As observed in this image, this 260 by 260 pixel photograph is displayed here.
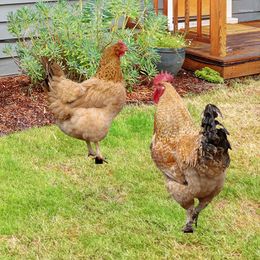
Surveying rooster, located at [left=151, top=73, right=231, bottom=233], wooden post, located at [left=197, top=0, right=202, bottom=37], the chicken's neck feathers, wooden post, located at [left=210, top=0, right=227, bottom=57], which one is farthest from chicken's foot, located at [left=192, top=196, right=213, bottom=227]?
wooden post, located at [left=197, top=0, right=202, bottom=37]

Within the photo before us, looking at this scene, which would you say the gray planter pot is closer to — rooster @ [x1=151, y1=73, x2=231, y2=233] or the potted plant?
the potted plant

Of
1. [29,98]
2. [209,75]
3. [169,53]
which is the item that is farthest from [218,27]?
[29,98]

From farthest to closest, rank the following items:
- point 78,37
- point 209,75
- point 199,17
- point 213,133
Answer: point 199,17 < point 209,75 < point 78,37 < point 213,133

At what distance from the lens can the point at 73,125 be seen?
5141mm

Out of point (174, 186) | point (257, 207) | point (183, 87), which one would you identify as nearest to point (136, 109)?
point (183, 87)

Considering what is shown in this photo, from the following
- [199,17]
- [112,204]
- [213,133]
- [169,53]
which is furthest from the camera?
[199,17]

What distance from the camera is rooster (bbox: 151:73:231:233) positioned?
3.57 m

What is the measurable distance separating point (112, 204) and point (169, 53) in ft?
12.5

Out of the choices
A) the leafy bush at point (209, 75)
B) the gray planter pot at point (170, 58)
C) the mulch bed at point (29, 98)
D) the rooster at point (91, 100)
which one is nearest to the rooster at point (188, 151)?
the rooster at point (91, 100)

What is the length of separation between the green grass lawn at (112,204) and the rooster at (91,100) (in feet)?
1.56

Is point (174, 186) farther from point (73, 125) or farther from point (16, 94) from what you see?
point (16, 94)

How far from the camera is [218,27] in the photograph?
8.23 metres

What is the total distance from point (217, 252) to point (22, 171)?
2137 mm

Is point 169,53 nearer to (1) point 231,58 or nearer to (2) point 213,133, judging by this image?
(1) point 231,58
